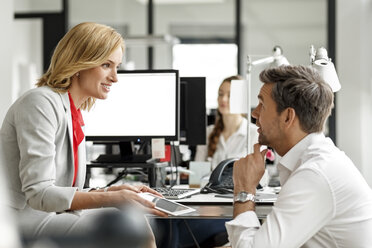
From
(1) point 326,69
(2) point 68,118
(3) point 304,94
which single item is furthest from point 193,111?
(3) point 304,94

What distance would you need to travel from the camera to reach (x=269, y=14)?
661cm

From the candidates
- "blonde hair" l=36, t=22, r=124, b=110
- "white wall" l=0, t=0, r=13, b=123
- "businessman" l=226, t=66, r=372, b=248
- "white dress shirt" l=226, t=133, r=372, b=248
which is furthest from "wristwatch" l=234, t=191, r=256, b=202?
"white wall" l=0, t=0, r=13, b=123

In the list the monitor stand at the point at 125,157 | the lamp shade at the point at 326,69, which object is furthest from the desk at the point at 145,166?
the lamp shade at the point at 326,69

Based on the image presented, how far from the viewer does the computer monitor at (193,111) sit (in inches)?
113

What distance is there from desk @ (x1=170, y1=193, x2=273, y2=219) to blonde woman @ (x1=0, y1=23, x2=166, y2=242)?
20cm

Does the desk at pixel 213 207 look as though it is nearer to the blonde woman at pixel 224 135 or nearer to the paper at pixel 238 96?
the paper at pixel 238 96

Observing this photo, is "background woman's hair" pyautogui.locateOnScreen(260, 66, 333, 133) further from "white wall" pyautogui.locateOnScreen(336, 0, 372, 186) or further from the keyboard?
"white wall" pyautogui.locateOnScreen(336, 0, 372, 186)

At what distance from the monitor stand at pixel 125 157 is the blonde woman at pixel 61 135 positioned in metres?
0.61

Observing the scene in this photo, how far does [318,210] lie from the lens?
1335 mm

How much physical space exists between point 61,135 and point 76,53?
0.97 ft

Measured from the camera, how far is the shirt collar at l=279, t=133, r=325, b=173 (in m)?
1.49

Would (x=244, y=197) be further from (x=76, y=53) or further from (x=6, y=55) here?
(x=6, y=55)

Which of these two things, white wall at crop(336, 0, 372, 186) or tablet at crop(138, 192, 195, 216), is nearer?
tablet at crop(138, 192, 195, 216)

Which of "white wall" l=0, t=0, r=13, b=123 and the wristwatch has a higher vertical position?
"white wall" l=0, t=0, r=13, b=123
